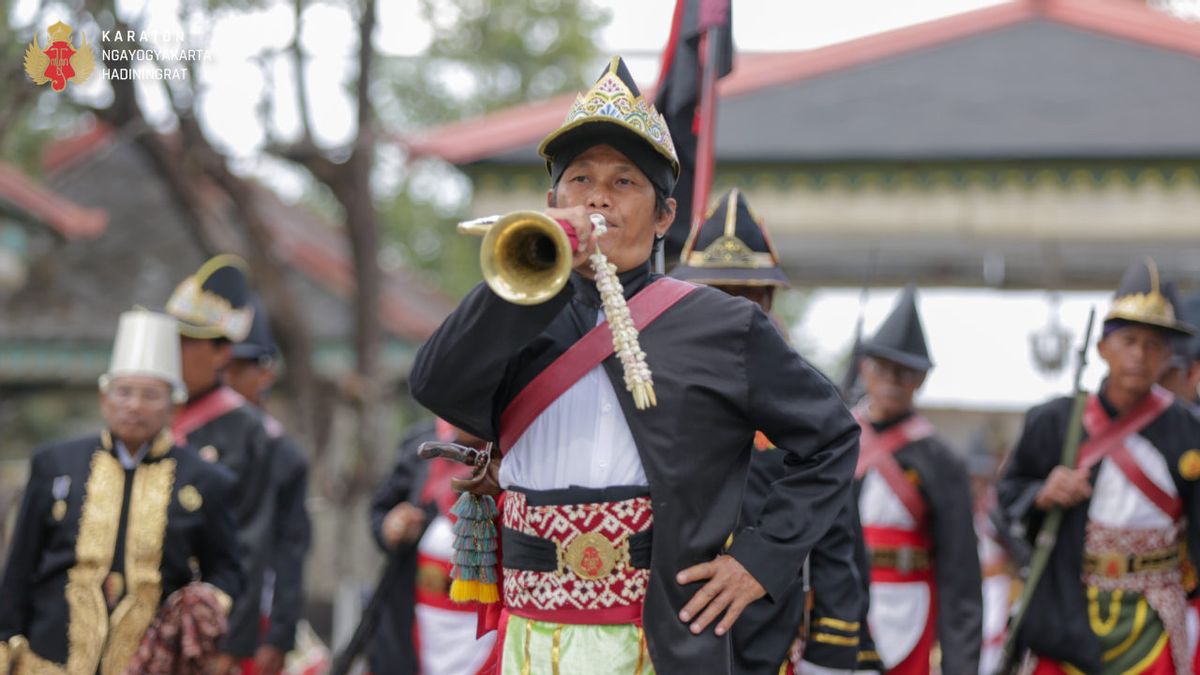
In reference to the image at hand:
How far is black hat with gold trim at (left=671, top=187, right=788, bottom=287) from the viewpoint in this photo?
579 cm

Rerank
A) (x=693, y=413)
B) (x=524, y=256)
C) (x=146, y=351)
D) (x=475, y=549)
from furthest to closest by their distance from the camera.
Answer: (x=146, y=351), (x=475, y=549), (x=693, y=413), (x=524, y=256)

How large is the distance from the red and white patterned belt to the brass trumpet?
57 cm

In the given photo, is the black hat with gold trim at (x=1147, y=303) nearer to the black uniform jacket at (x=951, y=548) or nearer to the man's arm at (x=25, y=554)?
the black uniform jacket at (x=951, y=548)

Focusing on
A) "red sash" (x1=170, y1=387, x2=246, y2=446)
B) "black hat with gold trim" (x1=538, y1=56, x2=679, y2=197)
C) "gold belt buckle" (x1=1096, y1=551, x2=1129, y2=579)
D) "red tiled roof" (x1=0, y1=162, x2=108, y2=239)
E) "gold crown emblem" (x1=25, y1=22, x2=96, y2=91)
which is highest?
"red tiled roof" (x1=0, y1=162, x2=108, y2=239)

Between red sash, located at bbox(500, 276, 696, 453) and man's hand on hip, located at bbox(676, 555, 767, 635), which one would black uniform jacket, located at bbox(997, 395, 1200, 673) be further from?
red sash, located at bbox(500, 276, 696, 453)

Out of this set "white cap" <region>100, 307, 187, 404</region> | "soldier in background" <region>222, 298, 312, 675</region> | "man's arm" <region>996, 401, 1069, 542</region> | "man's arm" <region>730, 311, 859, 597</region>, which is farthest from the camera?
"soldier in background" <region>222, 298, 312, 675</region>

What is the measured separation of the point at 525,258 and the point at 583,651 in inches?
36.8

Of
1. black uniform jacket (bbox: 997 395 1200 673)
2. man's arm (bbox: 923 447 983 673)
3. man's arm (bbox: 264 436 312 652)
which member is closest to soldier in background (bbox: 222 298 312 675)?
man's arm (bbox: 264 436 312 652)

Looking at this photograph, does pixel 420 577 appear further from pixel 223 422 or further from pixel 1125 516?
pixel 1125 516

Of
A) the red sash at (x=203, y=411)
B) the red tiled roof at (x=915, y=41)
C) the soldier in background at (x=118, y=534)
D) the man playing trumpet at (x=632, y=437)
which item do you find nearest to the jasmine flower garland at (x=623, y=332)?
the man playing trumpet at (x=632, y=437)

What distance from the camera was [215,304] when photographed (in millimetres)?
7992

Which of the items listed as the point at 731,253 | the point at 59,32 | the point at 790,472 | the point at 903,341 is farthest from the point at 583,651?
the point at 59,32

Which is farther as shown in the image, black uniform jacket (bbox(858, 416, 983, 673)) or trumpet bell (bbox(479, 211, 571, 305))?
black uniform jacket (bbox(858, 416, 983, 673))

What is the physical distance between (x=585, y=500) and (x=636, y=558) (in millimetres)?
177
